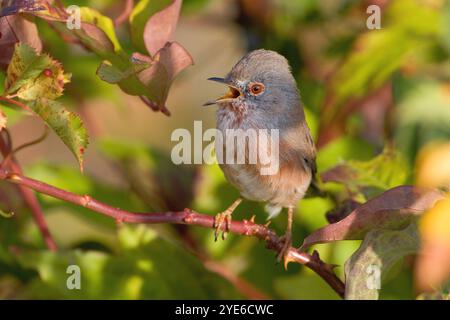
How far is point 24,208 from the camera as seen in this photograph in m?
3.08

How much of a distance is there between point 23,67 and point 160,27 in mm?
492

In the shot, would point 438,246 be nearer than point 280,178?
Yes

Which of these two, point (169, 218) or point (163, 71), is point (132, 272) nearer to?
point (169, 218)

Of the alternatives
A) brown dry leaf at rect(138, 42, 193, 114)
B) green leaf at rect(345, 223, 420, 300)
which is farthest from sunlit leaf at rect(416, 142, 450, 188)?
brown dry leaf at rect(138, 42, 193, 114)

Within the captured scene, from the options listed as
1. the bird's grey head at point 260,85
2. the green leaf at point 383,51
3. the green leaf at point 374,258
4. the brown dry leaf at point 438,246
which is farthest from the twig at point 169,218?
the green leaf at point 383,51

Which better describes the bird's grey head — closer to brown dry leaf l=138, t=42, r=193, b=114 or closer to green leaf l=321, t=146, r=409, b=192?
green leaf l=321, t=146, r=409, b=192

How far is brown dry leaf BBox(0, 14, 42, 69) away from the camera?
2.10 m

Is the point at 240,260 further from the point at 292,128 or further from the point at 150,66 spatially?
the point at 150,66

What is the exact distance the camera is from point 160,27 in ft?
7.41

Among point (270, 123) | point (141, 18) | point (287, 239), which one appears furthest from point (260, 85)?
point (141, 18)

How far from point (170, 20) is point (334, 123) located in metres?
1.25

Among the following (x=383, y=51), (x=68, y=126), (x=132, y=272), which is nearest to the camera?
(x=68, y=126)

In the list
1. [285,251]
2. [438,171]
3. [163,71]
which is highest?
[163,71]

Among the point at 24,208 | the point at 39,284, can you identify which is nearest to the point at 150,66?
the point at 39,284
